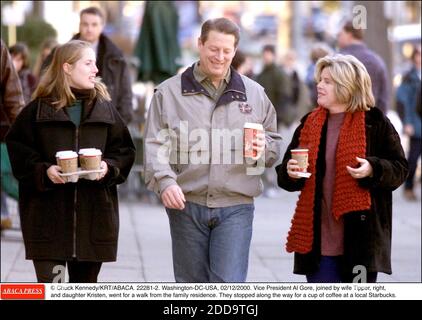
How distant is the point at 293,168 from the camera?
19.9 ft

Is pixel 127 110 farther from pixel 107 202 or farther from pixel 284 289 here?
pixel 284 289

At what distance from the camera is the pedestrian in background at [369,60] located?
10.3 m

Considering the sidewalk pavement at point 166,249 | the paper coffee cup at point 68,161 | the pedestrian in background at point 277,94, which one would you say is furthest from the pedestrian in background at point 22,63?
the paper coffee cup at point 68,161

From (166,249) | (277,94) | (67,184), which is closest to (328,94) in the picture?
(67,184)

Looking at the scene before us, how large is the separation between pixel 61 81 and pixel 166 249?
4889mm

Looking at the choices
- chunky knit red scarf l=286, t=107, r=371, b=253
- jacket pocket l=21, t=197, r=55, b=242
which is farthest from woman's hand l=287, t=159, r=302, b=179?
jacket pocket l=21, t=197, r=55, b=242

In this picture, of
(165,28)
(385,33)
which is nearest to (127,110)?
(165,28)

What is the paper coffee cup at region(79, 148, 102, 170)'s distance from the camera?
19.6 ft

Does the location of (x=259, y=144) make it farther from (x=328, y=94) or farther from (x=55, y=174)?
(x=55, y=174)

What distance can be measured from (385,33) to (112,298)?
Answer: 42.7ft

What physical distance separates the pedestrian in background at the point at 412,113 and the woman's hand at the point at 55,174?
9584 millimetres

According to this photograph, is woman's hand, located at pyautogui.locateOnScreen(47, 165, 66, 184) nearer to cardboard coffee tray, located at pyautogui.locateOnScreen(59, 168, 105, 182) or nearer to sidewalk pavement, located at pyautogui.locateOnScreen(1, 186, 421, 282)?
cardboard coffee tray, located at pyautogui.locateOnScreen(59, 168, 105, 182)

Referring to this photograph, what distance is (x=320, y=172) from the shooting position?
6.23m

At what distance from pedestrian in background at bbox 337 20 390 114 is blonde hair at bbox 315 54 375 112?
3.86m
